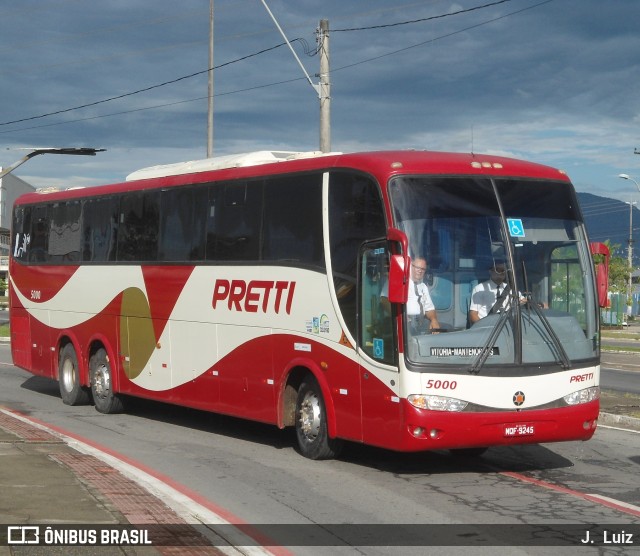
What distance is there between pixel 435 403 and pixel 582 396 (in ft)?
5.78

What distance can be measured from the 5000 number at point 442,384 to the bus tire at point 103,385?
27.4 feet

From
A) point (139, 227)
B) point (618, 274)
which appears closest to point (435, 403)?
point (139, 227)

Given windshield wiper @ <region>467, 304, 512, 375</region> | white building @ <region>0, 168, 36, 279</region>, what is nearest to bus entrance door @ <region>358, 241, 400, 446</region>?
windshield wiper @ <region>467, 304, 512, 375</region>

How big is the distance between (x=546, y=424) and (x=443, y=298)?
5.56 feet

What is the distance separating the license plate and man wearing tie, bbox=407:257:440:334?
1249 mm

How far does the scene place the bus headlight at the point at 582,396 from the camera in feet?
38.4

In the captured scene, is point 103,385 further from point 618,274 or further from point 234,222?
point 618,274

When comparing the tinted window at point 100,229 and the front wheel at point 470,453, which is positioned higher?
the tinted window at point 100,229

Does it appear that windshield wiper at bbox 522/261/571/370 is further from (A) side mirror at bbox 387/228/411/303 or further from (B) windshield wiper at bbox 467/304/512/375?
(A) side mirror at bbox 387/228/411/303

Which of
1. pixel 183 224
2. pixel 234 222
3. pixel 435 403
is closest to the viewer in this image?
pixel 435 403

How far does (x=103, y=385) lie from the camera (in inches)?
731

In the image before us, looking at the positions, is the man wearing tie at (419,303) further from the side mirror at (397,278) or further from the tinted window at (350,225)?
the tinted window at (350,225)

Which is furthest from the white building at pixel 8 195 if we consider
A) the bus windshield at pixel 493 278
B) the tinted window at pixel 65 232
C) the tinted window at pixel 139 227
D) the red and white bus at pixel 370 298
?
the bus windshield at pixel 493 278

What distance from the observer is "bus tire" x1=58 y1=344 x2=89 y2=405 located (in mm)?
19406
